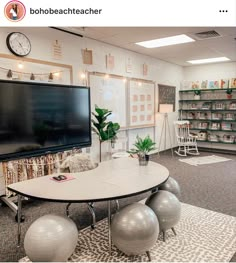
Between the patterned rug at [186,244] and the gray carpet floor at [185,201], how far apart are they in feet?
0.55

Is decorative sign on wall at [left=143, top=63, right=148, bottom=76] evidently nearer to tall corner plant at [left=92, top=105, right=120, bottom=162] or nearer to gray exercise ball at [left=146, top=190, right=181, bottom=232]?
tall corner plant at [left=92, top=105, right=120, bottom=162]

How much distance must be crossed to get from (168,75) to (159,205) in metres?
5.13

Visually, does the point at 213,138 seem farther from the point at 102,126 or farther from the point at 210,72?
the point at 102,126

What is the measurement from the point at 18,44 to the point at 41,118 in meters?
1.13

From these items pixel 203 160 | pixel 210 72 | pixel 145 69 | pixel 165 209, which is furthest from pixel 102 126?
pixel 210 72

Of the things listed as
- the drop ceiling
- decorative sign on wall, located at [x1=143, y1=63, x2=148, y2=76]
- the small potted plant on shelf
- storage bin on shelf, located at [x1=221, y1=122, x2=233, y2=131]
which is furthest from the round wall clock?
storage bin on shelf, located at [x1=221, y1=122, x2=233, y2=131]

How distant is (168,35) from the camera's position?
400cm

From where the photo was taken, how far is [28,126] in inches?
111

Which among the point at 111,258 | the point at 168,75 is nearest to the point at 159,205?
the point at 111,258

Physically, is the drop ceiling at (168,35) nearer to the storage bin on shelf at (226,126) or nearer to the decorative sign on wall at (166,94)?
the decorative sign on wall at (166,94)

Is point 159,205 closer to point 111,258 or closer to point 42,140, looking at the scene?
point 111,258

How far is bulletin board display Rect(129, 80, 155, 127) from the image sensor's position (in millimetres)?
5246
